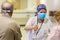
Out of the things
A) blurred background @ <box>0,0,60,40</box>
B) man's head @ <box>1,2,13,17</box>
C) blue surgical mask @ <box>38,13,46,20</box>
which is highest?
man's head @ <box>1,2,13,17</box>

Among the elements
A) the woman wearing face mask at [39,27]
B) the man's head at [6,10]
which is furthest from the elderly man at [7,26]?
the woman wearing face mask at [39,27]

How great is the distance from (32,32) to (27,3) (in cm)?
461

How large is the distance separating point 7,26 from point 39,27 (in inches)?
28.0

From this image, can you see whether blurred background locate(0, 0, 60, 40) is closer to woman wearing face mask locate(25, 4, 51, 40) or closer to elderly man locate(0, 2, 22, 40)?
woman wearing face mask locate(25, 4, 51, 40)

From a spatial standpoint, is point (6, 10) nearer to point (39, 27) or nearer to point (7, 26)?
point (7, 26)

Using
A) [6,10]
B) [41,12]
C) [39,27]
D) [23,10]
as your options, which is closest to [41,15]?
[41,12]

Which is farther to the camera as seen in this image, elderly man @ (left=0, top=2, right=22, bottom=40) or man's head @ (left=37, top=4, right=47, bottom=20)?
man's head @ (left=37, top=4, right=47, bottom=20)

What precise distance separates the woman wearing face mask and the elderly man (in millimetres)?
519

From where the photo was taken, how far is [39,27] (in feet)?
8.63

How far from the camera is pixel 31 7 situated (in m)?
6.95

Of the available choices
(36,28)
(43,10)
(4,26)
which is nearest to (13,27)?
(4,26)

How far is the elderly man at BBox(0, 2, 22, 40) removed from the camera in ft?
6.76

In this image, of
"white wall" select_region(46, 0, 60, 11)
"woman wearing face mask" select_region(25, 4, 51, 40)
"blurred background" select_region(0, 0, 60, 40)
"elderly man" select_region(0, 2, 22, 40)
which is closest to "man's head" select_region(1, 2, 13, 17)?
"elderly man" select_region(0, 2, 22, 40)

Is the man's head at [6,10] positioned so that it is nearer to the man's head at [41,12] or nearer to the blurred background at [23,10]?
the man's head at [41,12]
